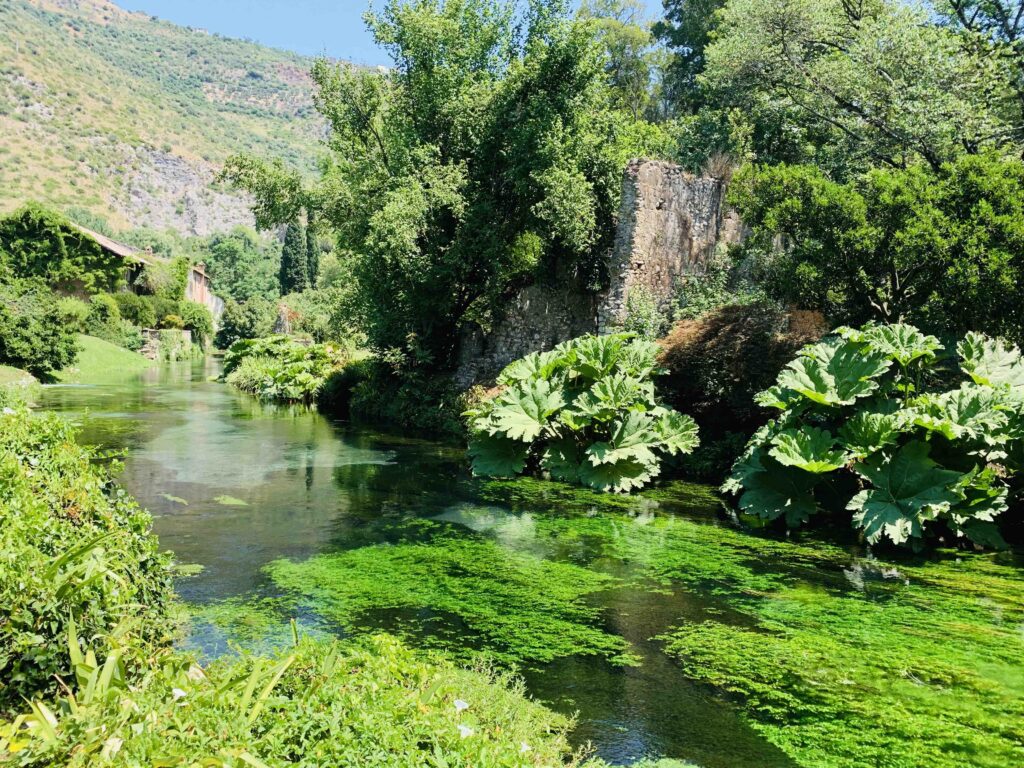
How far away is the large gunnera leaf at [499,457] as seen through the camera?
38.4 feet

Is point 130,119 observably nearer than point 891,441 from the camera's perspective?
No

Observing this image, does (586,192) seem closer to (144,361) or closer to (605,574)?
(605,574)

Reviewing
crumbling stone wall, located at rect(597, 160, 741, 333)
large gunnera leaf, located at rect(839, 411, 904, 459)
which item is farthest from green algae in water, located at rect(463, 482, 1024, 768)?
crumbling stone wall, located at rect(597, 160, 741, 333)

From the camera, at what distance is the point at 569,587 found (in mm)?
6742

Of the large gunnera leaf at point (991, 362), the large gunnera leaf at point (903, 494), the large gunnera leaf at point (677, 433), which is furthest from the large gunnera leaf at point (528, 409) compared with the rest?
the large gunnera leaf at point (991, 362)

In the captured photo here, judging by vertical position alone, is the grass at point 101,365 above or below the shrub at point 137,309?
below

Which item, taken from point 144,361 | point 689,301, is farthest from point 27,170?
point 689,301

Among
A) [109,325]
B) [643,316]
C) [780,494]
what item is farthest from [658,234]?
[109,325]

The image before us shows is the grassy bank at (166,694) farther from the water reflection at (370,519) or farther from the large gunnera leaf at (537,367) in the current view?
the large gunnera leaf at (537,367)

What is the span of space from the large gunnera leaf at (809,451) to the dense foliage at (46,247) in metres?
41.7

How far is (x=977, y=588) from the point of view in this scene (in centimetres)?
673

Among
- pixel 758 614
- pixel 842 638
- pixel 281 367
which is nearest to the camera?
pixel 842 638

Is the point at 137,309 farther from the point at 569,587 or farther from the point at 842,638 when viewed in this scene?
the point at 842,638

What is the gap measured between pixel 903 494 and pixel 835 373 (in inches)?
65.2
